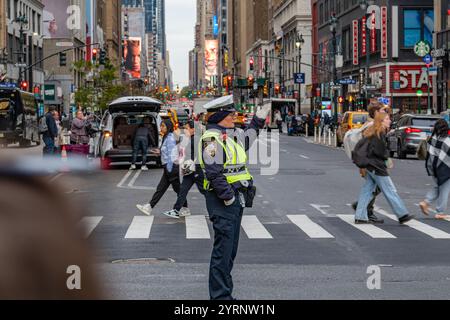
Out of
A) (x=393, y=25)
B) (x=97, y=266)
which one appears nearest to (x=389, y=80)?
(x=393, y=25)

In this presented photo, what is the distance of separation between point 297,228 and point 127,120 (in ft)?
58.3

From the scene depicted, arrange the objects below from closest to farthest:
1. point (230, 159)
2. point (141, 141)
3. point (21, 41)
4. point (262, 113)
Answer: point (230, 159)
point (262, 113)
point (141, 141)
point (21, 41)

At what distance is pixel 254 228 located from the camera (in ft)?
48.3

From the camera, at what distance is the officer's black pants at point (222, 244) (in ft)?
26.5

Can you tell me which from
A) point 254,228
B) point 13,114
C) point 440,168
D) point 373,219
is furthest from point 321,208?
point 13,114

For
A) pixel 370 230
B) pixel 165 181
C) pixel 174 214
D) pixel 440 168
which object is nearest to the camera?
pixel 370 230

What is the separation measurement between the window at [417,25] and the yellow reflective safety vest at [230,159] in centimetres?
6460

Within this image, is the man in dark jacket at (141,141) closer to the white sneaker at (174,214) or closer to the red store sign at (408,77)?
the white sneaker at (174,214)

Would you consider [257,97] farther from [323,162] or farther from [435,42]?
[323,162]

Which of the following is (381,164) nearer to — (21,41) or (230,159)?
(230,159)

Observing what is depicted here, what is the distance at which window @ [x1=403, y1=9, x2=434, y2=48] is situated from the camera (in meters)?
70.9

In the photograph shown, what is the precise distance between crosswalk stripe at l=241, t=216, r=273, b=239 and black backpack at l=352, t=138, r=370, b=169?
6.02ft

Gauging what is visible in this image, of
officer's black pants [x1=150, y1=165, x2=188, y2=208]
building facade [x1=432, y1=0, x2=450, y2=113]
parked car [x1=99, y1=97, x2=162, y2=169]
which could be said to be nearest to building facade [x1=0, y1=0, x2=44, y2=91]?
building facade [x1=432, y1=0, x2=450, y2=113]

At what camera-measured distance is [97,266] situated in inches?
74.7
